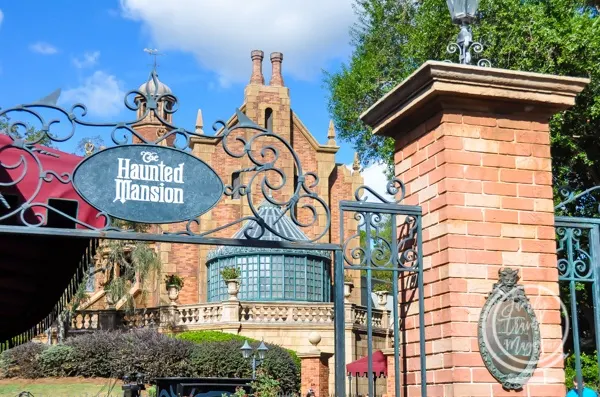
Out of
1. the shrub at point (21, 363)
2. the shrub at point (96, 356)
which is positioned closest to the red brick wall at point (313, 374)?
the shrub at point (96, 356)

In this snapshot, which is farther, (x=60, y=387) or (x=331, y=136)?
(x=331, y=136)

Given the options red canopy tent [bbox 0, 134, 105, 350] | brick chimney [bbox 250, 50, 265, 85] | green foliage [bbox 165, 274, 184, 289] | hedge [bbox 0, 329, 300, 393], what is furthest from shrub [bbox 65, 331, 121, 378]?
brick chimney [bbox 250, 50, 265, 85]

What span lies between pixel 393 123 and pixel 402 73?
729 inches

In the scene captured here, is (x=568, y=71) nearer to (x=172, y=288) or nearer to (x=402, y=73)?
(x=402, y=73)

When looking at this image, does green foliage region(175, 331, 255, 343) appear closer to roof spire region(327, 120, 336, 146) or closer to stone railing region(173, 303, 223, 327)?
stone railing region(173, 303, 223, 327)

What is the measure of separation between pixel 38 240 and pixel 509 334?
3.45m

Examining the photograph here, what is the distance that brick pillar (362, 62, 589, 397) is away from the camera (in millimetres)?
5598

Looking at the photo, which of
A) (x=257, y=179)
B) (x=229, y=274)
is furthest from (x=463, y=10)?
(x=257, y=179)

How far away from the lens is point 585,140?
2145cm

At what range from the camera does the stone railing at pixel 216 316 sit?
1210 inches

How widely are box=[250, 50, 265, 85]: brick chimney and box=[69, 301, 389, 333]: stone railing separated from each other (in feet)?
44.0

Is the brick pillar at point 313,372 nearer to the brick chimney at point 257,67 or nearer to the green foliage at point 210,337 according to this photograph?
the green foliage at point 210,337

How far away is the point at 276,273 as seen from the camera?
32906 mm

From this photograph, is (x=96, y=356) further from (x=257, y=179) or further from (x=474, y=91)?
(x=474, y=91)
